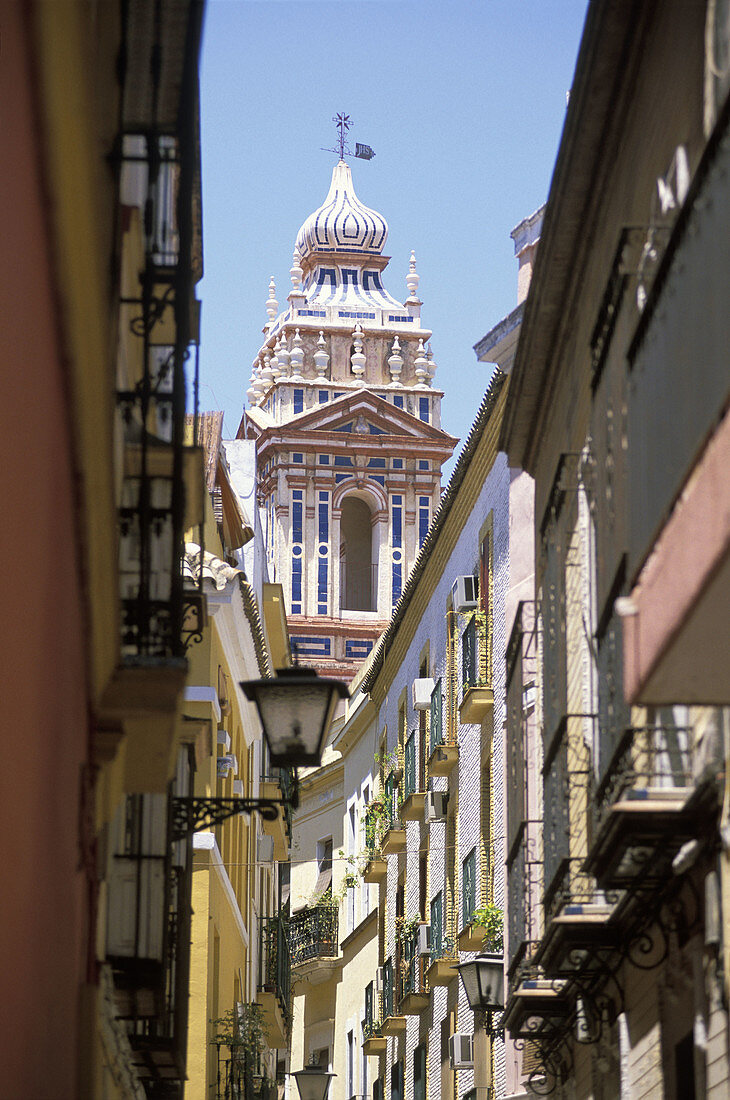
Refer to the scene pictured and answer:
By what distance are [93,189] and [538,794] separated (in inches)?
396

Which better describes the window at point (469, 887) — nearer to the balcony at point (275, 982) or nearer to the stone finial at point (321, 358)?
the balcony at point (275, 982)

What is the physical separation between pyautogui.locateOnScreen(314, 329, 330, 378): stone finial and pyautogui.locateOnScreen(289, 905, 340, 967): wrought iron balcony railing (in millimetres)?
43061

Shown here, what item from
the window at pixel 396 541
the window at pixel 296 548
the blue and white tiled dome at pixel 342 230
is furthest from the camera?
the blue and white tiled dome at pixel 342 230

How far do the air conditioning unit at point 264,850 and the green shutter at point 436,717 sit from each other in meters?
2.92

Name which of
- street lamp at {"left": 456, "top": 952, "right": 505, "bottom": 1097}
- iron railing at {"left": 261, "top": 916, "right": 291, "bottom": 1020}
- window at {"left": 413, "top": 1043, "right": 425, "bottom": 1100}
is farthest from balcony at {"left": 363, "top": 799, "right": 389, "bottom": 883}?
street lamp at {"left": 456, "top": 952, "right": 505, "bottom": 1097}

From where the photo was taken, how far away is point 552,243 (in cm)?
1354

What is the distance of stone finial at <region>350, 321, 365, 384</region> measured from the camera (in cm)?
8106

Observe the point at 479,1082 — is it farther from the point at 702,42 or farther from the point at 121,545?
the point at 702,42

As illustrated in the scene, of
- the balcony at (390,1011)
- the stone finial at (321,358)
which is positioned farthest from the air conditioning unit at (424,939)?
the stone finial at (321,358)

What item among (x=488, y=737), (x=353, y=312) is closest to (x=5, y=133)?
(x=488, y=737)

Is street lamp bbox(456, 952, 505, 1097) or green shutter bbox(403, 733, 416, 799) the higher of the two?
green shutter bbox(403, 733, 416, 799)

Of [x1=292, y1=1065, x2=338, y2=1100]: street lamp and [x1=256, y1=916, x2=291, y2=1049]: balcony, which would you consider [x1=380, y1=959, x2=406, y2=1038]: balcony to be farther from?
[x1=292, y1=1065, x2=338, y2=1100]: street lamp

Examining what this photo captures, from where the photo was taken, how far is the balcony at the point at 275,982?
93.1 ft

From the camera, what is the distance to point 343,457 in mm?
78375
